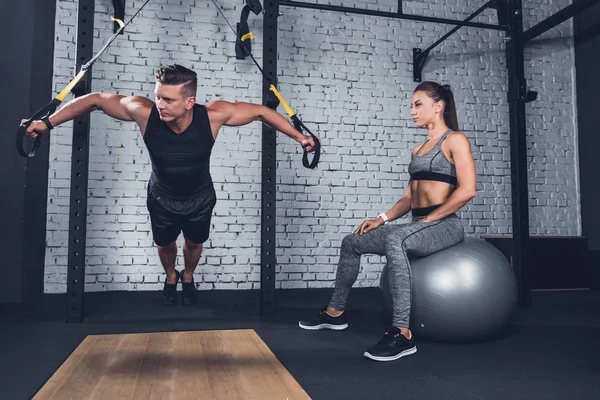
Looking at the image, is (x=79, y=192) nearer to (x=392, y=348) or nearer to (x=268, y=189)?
(x=268, y=189)

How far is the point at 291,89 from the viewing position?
4.55 meters

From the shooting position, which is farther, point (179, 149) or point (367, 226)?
point (179, 149)

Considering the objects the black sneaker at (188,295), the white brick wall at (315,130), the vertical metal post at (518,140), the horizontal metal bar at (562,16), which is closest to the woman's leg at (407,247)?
the vertical metal post at (518,140)

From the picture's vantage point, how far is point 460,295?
222 cm

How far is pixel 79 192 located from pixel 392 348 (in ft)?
7.08

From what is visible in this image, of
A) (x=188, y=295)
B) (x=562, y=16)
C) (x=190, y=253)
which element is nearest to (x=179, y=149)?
(x=190, y=253)

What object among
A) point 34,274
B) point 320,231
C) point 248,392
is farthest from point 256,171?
point 248,392

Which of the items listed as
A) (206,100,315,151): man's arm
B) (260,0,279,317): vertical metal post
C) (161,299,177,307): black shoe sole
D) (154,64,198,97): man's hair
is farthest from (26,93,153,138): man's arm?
(161,299,177,307): black shoe sole

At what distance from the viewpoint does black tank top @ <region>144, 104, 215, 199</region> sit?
2.85 m

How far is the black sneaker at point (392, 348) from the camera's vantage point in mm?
2020

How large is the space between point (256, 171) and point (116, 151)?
127 centimetres

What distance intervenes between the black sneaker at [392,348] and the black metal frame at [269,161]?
1207mm
